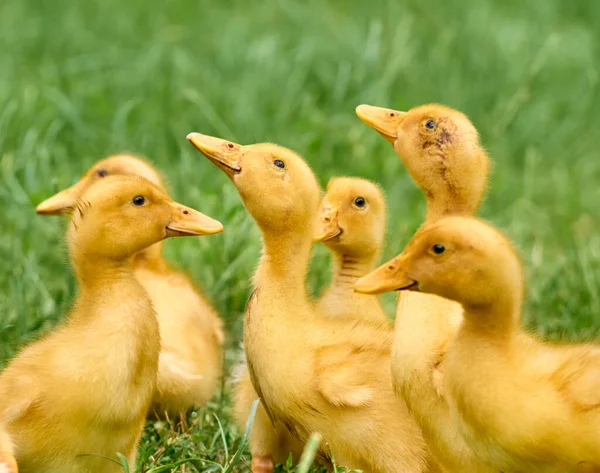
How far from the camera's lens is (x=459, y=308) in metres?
4.57

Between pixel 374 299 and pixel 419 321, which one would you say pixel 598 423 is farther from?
pixel 374 299

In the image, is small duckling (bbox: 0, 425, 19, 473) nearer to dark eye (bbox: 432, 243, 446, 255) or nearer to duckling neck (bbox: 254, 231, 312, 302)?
duckling neck (bbox: 254, 231, 312, 302)

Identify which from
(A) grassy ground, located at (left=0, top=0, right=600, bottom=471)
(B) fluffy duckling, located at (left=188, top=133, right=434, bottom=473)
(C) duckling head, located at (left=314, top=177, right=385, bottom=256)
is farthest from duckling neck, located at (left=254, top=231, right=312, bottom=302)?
(A) grassy ground, located at (left=0, top=0, right=600, bottom=471)

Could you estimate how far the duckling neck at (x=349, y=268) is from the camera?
5.25 meters

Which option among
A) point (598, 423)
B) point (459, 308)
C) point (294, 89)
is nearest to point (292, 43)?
point (294, 89)

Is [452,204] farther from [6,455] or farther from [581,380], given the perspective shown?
[6,455]

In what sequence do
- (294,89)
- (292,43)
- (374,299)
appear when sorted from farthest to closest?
1. (292,43)
2. (294,89)
3. (374,299)

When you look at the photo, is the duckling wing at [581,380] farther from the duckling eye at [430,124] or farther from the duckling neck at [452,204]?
the duckling eye at [430,124]

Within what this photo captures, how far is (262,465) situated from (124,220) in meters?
1.02

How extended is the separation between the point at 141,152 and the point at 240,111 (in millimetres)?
662

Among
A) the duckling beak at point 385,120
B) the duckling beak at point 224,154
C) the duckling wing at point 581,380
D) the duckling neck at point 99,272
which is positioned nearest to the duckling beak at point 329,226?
the duckling beak at point 385,120

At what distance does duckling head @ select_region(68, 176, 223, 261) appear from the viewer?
14.6ft

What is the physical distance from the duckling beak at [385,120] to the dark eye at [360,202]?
0.92 feet

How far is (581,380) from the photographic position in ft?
13.1
